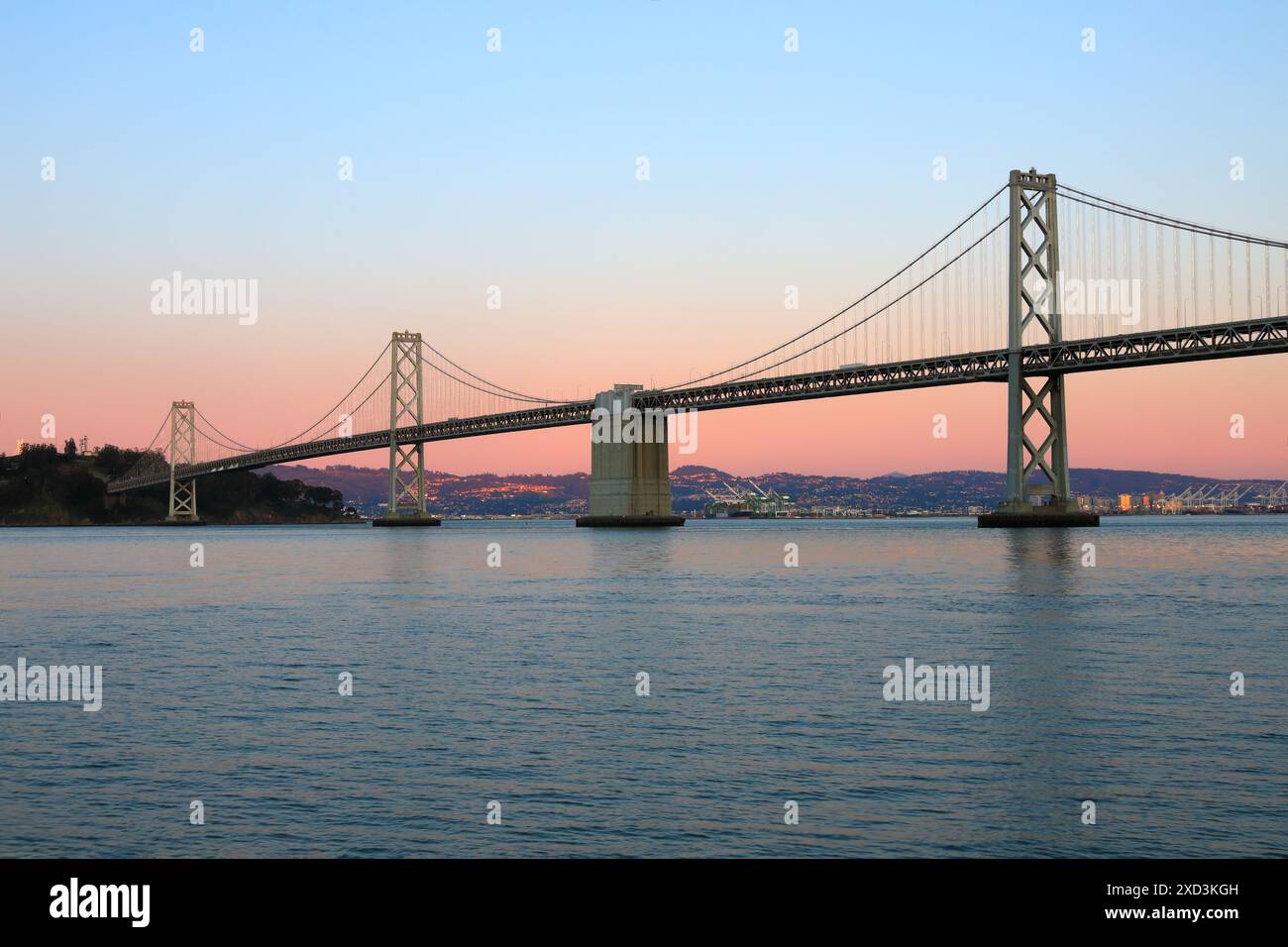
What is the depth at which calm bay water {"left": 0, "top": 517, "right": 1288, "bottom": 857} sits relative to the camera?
847 cm

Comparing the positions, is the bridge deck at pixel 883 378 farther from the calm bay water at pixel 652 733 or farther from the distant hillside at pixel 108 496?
the distant hillside at pixel 108 496

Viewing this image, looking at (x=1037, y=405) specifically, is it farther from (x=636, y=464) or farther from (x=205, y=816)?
(x=205, y=816)

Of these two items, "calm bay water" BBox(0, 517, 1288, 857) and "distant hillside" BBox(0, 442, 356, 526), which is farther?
"distant hillside" BBox(0, 442, 356, 526)

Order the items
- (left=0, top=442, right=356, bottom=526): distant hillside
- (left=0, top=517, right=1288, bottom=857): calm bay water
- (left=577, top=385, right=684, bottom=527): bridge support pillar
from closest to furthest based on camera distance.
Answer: (left=0, top=517, right=1288, bottom=857): calm bay water → (left=577, top=385, right=684, bottom=527): bridge support pillar → (left=0, top=442, right=356, bottom=526): distant hillside

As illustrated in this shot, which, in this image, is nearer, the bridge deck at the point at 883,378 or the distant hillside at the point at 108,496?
the bridge deck at the point at 883,378

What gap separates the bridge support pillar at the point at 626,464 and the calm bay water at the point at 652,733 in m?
56.9

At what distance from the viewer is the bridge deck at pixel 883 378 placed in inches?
2308

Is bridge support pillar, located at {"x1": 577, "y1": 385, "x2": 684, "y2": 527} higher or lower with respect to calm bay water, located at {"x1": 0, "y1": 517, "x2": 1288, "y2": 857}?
higher

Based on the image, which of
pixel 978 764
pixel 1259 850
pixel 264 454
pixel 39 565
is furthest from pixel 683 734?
pixel 264 454

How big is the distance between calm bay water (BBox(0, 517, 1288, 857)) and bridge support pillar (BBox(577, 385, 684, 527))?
187ft

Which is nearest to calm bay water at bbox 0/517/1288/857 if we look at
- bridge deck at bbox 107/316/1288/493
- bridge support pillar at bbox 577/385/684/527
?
bridge deck at bbox 107/316/1288/493

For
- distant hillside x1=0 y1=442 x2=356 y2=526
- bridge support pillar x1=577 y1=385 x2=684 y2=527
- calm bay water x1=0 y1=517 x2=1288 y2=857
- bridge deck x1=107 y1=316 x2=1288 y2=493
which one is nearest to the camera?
calm bay water x1=0 y1=517 x2=1288 y2=857

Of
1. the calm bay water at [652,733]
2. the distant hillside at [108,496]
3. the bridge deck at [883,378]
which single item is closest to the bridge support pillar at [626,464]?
the bridge deck at [883,378]

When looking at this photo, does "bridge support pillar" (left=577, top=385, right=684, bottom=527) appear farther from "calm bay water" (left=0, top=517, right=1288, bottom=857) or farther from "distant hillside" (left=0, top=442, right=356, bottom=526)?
"distant hillside" (left=0, top=442, right=356, bottom=526)
